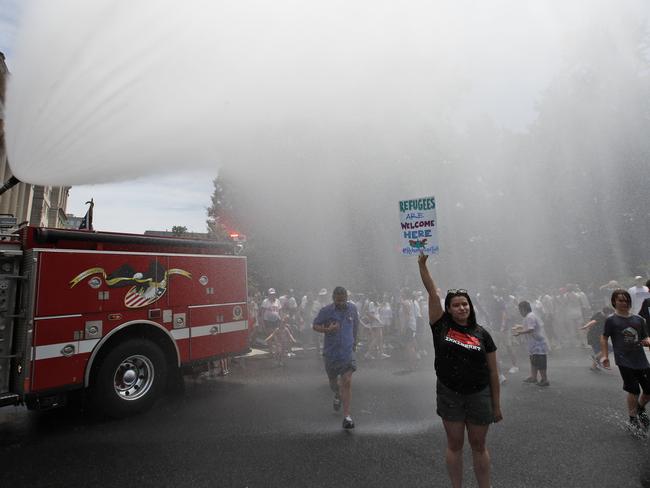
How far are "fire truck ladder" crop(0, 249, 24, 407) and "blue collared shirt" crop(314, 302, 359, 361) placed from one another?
144 inches

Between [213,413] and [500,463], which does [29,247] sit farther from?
[500,463]

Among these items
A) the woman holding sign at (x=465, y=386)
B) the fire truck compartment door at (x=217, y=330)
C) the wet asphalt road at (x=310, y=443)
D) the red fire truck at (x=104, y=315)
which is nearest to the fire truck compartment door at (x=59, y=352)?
the red fire truck at (x=104, y=315)

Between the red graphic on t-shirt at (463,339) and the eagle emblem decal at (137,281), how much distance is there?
4444 millimetres

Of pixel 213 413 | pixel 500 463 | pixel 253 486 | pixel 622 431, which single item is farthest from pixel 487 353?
pixel 213 413

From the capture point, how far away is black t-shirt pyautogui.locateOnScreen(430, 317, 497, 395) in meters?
2.99

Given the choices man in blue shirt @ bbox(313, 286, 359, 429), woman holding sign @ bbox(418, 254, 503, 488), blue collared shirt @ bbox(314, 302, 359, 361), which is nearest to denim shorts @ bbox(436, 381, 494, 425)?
woman holding sign @ bbox(418, 254, 503, 488)

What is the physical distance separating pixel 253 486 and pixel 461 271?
18003 mm

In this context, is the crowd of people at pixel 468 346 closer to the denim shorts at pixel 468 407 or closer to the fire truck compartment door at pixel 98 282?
the denim shorts at pixel 468 407

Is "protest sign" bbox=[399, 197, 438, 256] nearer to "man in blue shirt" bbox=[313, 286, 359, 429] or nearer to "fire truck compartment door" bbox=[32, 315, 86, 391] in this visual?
"man in blue shirt" bbox=[313, 286, 359, 429]

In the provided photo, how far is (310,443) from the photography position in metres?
4.45

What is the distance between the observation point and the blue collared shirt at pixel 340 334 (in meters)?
5.25

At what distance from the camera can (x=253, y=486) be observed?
351 cm

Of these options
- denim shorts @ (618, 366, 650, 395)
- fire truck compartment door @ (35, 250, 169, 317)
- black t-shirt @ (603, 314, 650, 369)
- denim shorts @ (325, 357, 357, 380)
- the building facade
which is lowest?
denim shorts @ (618, 366, 650, 395)

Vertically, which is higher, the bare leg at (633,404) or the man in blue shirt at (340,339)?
the man in blue shirt at (340,339)
